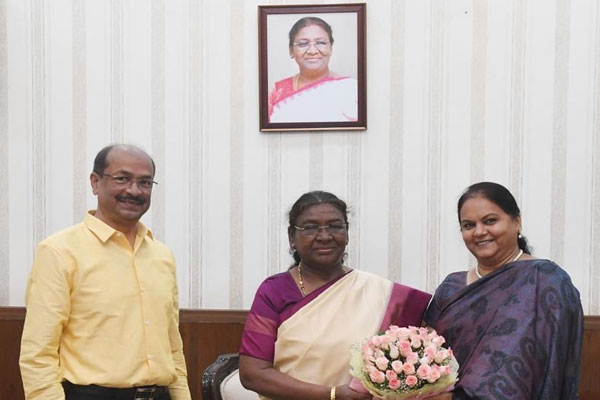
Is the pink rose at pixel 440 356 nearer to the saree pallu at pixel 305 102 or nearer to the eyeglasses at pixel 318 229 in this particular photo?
the eyeglasses at pixel 318 229

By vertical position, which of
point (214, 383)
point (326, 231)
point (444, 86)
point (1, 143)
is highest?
point (444, 86)

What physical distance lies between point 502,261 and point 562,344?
32cm

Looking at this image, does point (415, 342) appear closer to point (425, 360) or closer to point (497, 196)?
point (425, 360)

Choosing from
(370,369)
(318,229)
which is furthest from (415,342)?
(318,229)

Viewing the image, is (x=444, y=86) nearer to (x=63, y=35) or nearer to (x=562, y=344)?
(x=562, y=344)

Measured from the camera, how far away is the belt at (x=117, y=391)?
204 centimetres

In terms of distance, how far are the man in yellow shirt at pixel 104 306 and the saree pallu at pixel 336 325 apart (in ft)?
1.40

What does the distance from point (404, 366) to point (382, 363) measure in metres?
0.06

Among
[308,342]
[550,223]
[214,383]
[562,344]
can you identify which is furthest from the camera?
[550,223]

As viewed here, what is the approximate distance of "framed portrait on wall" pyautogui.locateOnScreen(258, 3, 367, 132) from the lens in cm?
321

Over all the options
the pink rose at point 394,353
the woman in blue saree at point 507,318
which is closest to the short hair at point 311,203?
the woman in blue saree at point 507,318

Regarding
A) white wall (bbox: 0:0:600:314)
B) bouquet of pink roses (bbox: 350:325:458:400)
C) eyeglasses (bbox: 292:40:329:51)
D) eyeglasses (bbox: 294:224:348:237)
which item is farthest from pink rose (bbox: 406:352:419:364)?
eyeglasses (bbox: 292:40:329:51)

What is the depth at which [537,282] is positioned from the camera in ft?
6.66

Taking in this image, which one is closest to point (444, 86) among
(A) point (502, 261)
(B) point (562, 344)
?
(A) point (502, 261)
